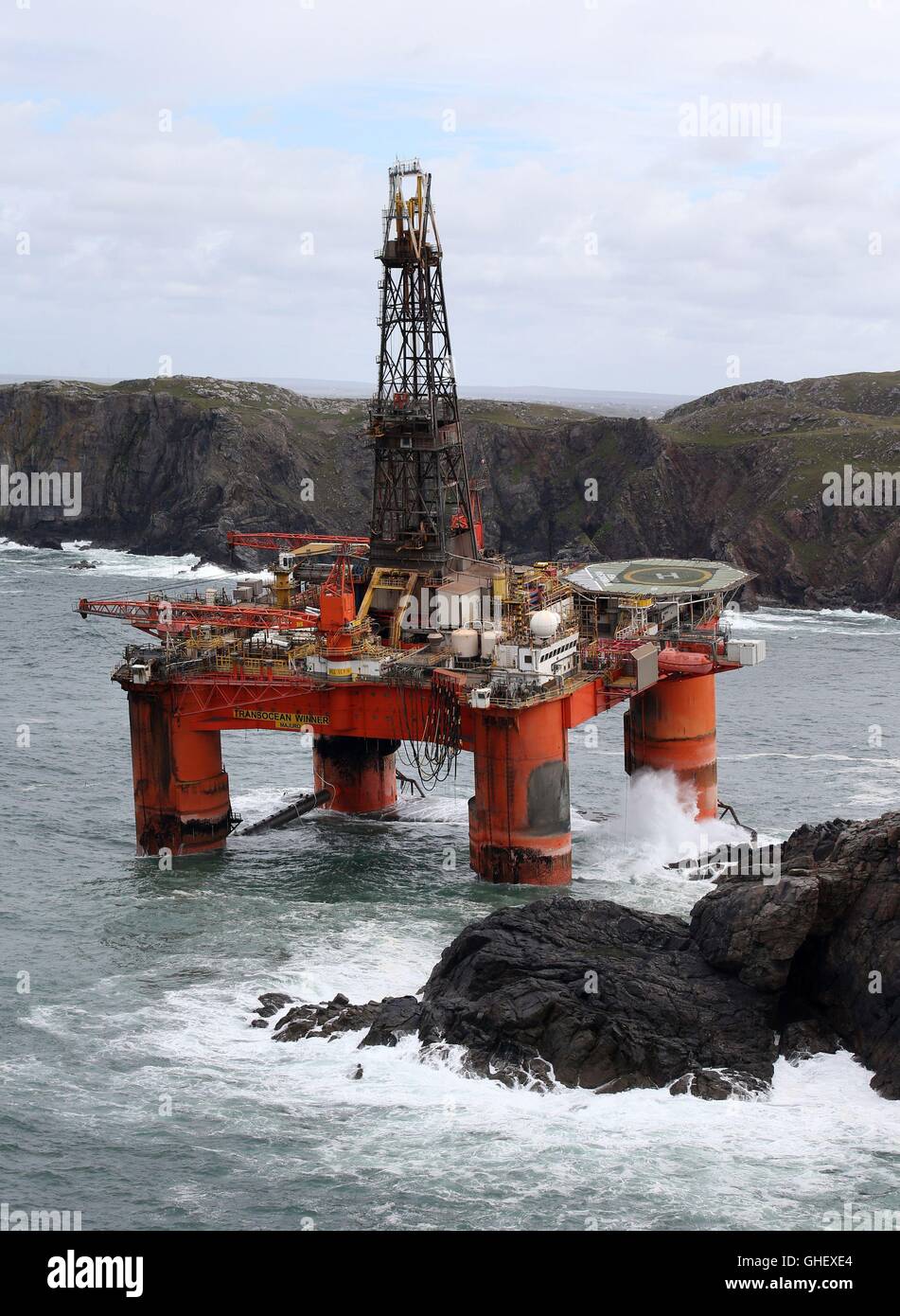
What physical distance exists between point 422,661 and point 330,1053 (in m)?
16.3

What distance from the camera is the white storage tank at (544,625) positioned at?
162 ft

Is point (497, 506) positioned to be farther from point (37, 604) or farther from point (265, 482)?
point (37, 604)

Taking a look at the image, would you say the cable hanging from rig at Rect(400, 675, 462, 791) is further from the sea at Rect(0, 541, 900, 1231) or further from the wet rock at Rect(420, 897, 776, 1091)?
the wet rock at Rect(420, 897, 776, 1091)

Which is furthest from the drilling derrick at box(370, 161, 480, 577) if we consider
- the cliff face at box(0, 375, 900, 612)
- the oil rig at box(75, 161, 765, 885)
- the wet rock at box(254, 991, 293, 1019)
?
the cliff face at box(0, 375, 900, 612)

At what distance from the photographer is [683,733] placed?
184 feet

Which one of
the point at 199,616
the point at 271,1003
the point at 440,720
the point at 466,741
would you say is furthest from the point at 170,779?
the point at 271,1003

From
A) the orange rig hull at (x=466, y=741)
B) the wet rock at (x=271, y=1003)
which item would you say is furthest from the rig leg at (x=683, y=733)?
the wet rock at (x=271, y=1003)

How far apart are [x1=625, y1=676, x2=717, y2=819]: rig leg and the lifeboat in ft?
5.15

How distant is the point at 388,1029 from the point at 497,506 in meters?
107

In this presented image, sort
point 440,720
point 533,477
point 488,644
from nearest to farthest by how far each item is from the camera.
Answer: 1. point 440,720
2. point 488,644
3. point 533,477

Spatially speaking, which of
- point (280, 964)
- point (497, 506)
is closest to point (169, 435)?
point (497, 506)

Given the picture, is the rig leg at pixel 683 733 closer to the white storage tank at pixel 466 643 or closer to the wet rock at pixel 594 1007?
the white storage tank at pixel 466 643

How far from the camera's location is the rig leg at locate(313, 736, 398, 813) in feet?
189

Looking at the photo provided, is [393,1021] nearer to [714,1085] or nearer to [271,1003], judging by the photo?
[271,1003]
